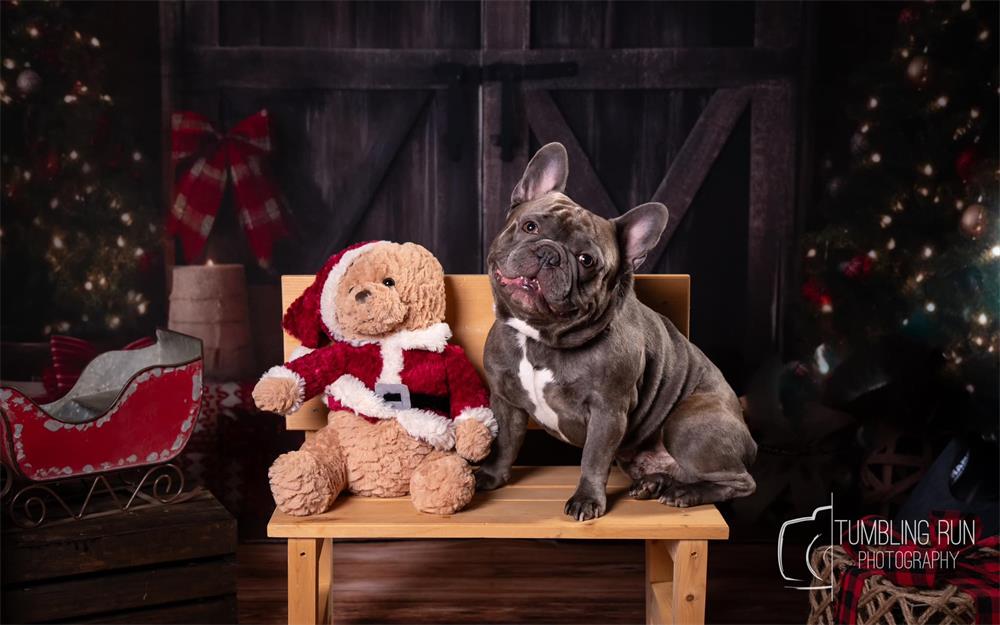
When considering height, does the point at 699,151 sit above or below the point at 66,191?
above

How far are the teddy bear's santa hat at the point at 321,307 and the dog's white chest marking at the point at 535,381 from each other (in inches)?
17.1

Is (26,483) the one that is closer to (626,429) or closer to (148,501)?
(148,501)

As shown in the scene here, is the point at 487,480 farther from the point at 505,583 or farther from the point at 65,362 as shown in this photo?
the point at 65,362

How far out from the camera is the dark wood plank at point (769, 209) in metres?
3.42

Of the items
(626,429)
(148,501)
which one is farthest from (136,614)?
(626,429)

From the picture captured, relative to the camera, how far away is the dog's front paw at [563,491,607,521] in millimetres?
2057

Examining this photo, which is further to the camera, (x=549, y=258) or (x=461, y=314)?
(x=461, y=314)

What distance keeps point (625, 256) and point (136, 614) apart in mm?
1441

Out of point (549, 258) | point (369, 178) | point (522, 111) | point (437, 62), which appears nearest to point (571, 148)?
point (522, 111)

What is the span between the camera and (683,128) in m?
3.45

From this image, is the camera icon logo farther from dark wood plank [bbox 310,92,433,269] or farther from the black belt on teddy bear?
dark wood plank [bbox 310,92,433,269]

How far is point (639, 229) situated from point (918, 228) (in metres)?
1.59

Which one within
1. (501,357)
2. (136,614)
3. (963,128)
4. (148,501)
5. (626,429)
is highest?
(963,128)

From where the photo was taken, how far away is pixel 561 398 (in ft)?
6.95
